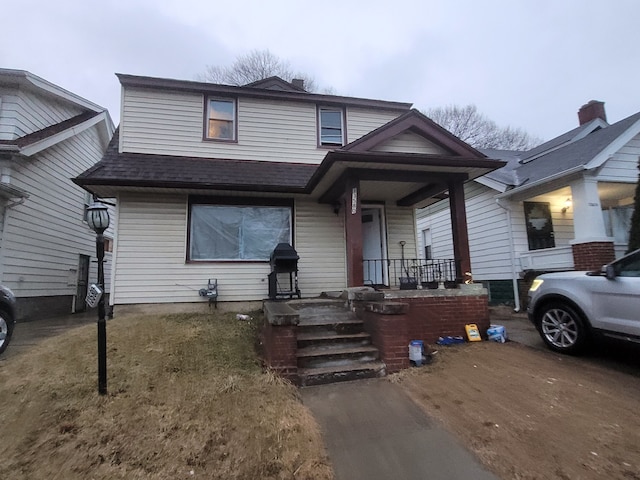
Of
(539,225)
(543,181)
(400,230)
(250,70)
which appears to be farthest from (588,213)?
(250,70)

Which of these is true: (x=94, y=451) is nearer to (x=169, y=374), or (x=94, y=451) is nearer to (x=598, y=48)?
(x=169, y=374)

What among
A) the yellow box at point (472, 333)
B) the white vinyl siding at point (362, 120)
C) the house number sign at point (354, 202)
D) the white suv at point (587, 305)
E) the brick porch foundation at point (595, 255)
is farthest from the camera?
the white vinyl siding at point (362, 120)

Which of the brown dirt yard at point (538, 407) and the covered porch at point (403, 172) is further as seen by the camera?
the covered porch at point (403, 172)

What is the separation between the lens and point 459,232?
6801 mm

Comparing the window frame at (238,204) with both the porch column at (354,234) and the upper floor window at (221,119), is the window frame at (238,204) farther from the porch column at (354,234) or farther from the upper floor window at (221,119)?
the porch column at (354,234)

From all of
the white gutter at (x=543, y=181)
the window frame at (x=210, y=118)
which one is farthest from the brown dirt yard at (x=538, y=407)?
the window frame at (x=210, y=118)

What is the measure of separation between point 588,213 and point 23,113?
15.0 metres

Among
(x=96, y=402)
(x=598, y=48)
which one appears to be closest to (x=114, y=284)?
(x=96, y=402)

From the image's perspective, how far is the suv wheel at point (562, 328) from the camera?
476 cm

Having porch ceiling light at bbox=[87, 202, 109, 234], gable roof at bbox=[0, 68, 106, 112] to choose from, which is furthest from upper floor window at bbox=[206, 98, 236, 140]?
porch ceiling light at bbox=[87, 202, 109, 234]

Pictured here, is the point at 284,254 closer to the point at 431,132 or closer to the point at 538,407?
the point at 431,132

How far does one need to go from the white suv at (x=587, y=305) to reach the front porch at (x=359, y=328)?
1036 mm

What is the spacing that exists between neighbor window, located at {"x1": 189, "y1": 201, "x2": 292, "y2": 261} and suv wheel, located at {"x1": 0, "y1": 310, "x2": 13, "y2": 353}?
3.22m

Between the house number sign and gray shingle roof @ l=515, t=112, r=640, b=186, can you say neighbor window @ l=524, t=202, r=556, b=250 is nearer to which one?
gray shingle roof @ l=515, t=112, r=640, b=186
